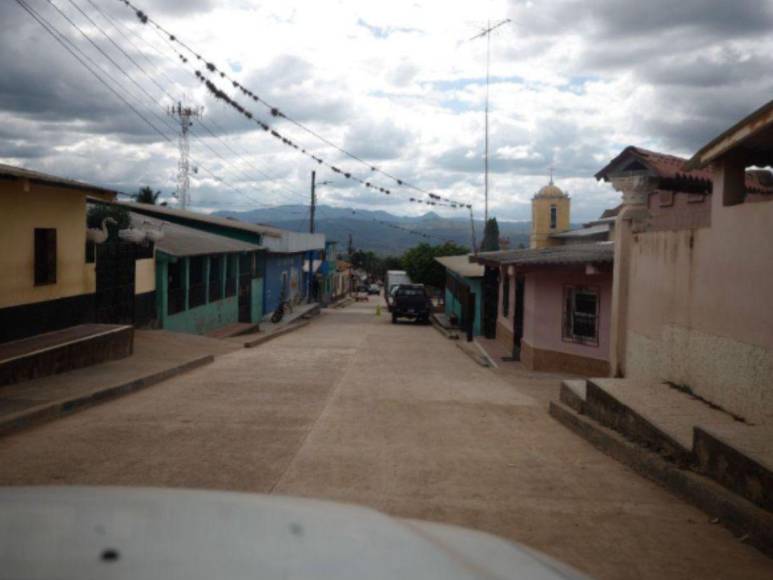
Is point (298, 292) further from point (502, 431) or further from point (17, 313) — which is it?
point (502, 431)

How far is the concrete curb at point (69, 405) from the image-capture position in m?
8.91

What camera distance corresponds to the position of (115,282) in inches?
704

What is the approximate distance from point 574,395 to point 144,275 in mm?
12757

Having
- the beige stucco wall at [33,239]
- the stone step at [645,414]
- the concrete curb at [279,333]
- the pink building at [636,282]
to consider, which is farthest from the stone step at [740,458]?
the concrete curb at [279,333]

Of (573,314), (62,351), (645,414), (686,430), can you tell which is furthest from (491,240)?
(686,430)

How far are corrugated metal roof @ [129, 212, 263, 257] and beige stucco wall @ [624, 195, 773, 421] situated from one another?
1343 centimetres

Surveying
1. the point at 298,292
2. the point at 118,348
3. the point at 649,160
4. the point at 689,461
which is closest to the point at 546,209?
the point at 298,292

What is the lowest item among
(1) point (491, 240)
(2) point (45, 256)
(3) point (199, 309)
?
(3) point (199, 309)

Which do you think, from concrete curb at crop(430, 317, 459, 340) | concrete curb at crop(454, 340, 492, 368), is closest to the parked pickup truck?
concrete curb at crop(430, 317, 459, 340)

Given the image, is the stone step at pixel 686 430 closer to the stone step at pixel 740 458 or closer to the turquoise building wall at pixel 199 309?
the stone step at pixel 740 458

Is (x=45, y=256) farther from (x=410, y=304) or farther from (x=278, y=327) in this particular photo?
(x=410, y=304)

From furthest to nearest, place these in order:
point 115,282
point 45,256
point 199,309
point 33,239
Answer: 1. point 199,309
2. point 115,282
3. point 45,256
4. point 33,239

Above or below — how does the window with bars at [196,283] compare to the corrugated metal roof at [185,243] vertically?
below

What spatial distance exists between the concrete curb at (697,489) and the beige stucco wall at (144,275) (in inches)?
522
